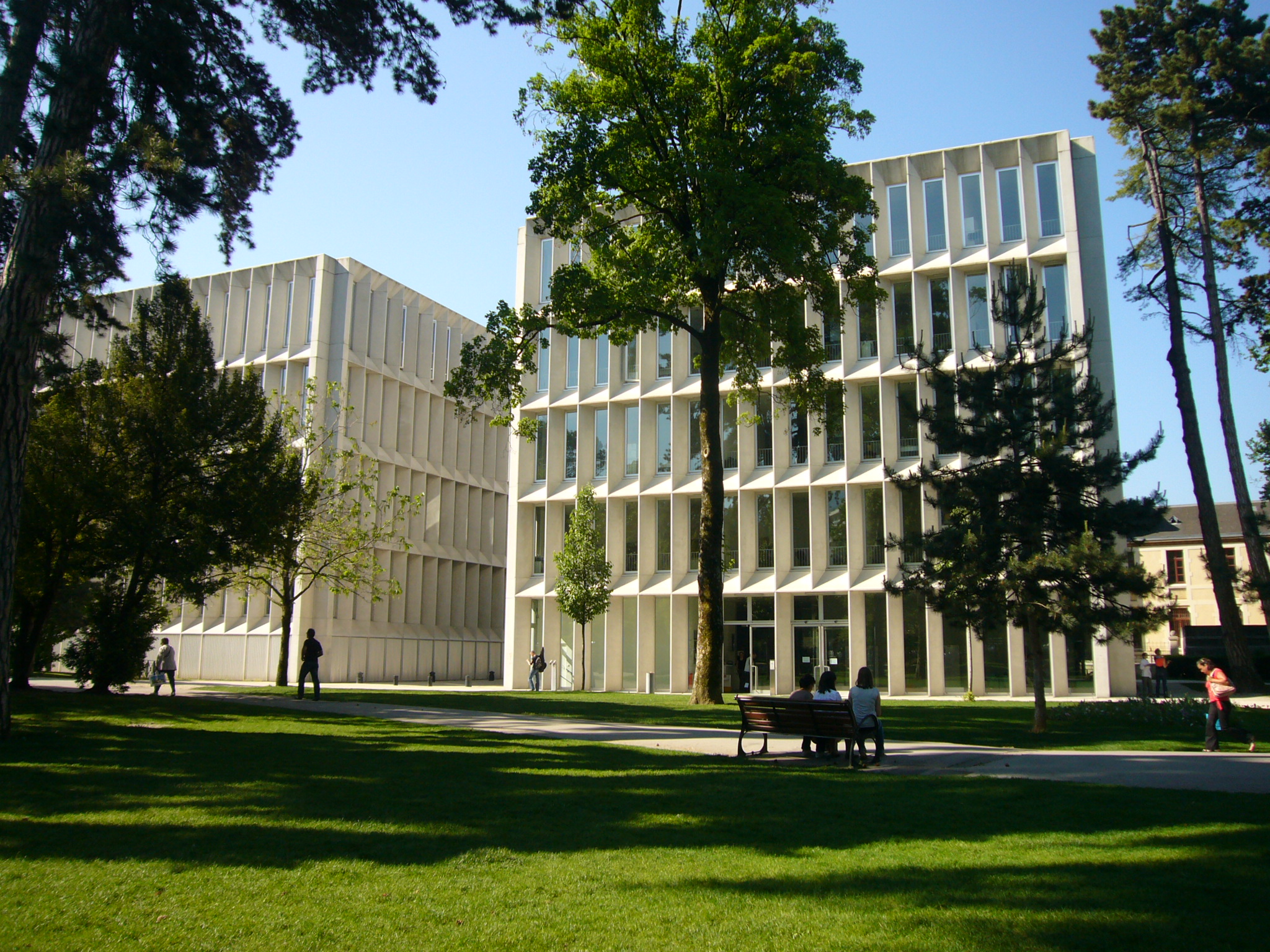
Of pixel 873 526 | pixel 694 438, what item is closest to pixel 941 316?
pixel 873 526

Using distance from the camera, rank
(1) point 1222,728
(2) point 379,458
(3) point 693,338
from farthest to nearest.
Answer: (2) point 379,458 → (3) point 693,338 → (1) point 1222,728

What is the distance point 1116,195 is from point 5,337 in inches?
1227

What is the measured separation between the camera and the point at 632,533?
38.1 meters

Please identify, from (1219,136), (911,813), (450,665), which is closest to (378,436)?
(450,665)

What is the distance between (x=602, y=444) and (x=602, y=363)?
11.1 ft

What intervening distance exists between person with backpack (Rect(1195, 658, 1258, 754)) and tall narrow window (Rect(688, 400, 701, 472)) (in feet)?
74.7

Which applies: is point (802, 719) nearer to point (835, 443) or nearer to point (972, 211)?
point (835, 443)

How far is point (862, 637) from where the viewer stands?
33406 mm

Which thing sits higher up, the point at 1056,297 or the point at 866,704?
the point at 1056,297

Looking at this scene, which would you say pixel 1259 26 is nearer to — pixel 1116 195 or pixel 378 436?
pixel 1116 195

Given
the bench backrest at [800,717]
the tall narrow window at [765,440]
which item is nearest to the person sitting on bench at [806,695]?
the bench backrest at [800,717]

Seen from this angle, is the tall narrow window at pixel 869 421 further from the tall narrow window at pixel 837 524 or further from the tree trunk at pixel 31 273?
the tree trunk at pixel 31 273

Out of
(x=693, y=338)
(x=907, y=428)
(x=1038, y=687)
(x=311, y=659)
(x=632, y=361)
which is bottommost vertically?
(x=1038, y=687)

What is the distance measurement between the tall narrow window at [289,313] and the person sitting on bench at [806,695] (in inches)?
1571
